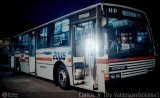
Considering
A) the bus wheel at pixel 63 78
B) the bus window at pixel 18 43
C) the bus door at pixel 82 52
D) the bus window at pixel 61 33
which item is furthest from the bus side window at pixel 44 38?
the bus window at pixel 18 43

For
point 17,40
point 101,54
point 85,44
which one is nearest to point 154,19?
point 17,40

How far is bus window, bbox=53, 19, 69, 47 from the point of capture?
315 inches

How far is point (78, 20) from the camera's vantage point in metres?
7.26

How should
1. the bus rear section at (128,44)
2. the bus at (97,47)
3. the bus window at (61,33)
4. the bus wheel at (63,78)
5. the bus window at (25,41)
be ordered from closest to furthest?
1. the bus at (97,47)
2. the bus rear section at (128,44)
3. the bus wheel at (63,78)
4. the bus window at (61,33)
5. the bus window at (25,41)

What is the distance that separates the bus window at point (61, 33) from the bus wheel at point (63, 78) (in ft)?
3.51

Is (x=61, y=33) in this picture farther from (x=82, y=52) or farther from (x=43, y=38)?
(x=43, y=38)

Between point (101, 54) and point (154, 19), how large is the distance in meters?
17.1

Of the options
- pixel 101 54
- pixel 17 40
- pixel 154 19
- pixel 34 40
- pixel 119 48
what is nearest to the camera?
pixel 101 54

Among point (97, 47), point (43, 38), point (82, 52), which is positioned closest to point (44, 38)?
point (43, 38)

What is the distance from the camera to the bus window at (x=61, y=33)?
801 cm

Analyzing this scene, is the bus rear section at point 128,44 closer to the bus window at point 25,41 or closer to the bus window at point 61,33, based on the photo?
the bus window at point 61,33

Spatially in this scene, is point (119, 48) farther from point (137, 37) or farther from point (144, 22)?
point (144, 22)

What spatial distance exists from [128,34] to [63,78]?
3.31 m

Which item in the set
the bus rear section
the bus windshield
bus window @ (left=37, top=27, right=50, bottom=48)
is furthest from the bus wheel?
the bus windshield
